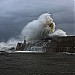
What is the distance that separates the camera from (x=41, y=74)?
72.1 meters

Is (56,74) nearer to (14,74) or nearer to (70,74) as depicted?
(70,74)

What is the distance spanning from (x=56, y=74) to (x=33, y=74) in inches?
200

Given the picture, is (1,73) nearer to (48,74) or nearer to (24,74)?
(24,74)

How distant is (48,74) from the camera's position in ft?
237

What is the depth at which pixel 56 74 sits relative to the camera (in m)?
72.4

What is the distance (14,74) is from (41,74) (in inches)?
233

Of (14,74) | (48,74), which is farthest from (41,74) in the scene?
(14,74)

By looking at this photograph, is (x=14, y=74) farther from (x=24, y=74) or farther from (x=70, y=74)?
(x=70, y=74)

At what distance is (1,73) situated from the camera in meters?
74.1

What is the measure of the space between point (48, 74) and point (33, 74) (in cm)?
331

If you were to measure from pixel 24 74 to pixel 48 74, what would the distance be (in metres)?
5.28

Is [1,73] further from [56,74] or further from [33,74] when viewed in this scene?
[56,74]

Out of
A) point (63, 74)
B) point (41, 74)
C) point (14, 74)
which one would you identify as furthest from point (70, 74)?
point (14, 74)

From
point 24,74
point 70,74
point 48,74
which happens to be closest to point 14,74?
point 24,74
